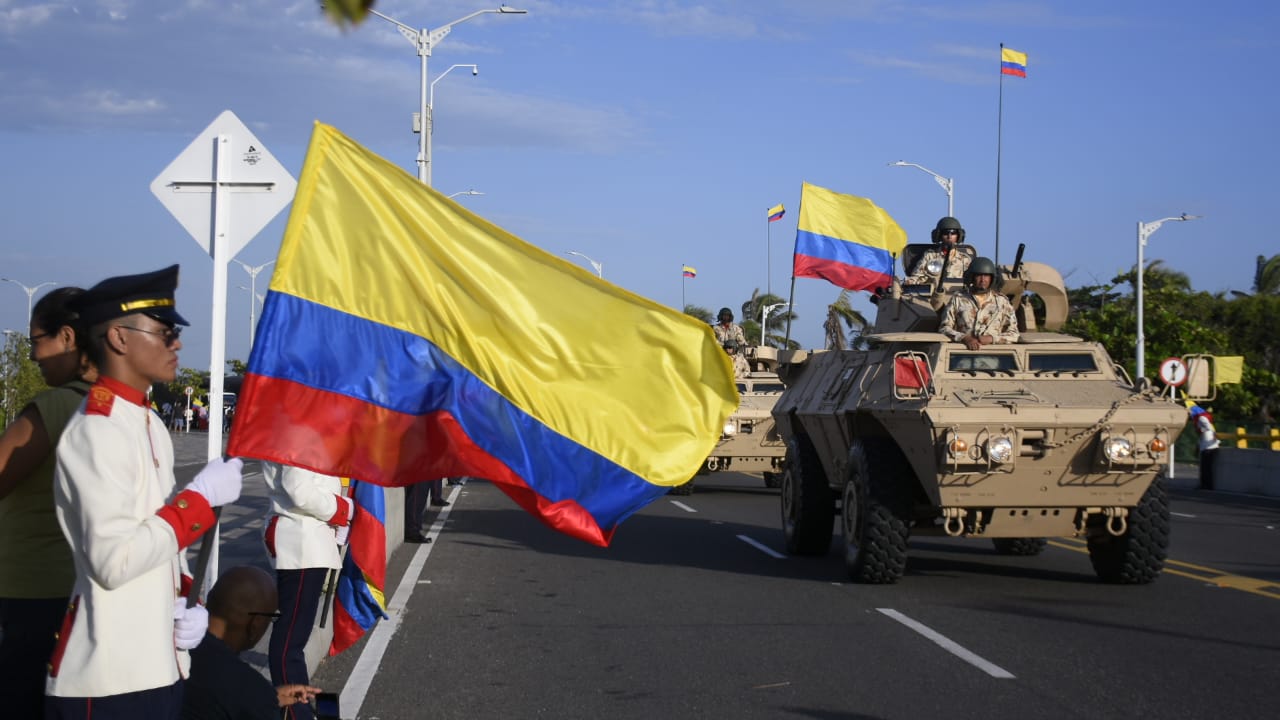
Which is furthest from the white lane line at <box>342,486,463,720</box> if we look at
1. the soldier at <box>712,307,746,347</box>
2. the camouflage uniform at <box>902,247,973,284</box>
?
the soldier at <box>712,307,746,347</box>

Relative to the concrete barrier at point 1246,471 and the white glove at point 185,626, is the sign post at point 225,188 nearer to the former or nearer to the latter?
the white glove at point 185,626

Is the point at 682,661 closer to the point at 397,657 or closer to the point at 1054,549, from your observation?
the point at 397,657

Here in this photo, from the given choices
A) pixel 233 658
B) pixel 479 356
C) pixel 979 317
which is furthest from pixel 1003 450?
pixel 233 658

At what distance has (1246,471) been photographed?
93.2 feet

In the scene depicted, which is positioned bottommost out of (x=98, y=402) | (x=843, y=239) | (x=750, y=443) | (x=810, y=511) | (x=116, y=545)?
(x=810, y=511)

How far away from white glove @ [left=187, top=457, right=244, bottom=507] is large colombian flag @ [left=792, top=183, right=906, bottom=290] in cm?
1753

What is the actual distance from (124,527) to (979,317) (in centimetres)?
1014

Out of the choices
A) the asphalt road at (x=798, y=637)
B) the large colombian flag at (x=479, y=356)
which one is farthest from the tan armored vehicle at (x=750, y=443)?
the large colombian flag at (x=479, y=356)

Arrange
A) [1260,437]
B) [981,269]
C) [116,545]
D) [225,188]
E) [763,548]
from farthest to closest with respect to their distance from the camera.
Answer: [1260,437]
[763,548]
[981,269]
[225,188]
[116,545]

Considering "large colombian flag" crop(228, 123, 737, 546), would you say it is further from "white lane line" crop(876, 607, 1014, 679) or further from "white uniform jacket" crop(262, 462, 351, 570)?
"white lane line" crop(876, 607, 1014, 679)

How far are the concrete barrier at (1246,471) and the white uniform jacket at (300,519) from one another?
24916mm

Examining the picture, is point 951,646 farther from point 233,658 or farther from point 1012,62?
point 1012,62

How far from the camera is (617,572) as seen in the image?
12.4 m

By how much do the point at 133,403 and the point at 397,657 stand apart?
17.0 feet
